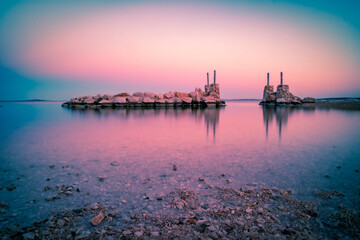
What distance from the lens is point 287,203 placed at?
2381 millimetres

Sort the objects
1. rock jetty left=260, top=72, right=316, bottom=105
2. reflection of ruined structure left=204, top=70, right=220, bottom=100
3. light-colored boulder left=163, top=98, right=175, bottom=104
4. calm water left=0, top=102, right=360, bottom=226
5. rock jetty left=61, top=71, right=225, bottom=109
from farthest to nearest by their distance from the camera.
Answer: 1. reflection of ruined structure left=204, top=70, right=220, bottom=100
2. rock jetty left=260, top=72, right=316, bottom=105
3. light-colored boulder left=163, top=98, right=175, bottom=104
4. rock jetty left=61, top=71, right=225, bottom=109
5. calm water left=0, top=102, right=360, bottom=226

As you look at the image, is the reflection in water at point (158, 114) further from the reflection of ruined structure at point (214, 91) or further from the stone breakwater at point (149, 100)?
the reflection of ruined structure at point (214, 91)

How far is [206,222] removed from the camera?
2.00 meters

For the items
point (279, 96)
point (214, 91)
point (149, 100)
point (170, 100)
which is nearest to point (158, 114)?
point (149, 100)

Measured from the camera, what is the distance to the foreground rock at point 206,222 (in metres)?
1.81

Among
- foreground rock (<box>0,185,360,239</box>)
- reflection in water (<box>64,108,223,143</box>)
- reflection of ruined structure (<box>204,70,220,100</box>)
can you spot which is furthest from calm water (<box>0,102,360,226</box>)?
reflection of ruined structure (<box>204,70,220,100</box>)

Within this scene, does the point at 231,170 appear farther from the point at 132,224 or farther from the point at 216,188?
the point at 132,224

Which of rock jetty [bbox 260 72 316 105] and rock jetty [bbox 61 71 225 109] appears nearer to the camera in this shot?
rock jetty [bbox 61 71 225 109]

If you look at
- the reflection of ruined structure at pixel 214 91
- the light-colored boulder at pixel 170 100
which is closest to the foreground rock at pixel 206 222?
the light-colored boulder at pixel 170 100

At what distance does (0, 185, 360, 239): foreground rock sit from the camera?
181 centimetres

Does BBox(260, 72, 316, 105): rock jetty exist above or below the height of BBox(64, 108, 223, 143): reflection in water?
above

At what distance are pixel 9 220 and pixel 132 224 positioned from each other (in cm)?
135

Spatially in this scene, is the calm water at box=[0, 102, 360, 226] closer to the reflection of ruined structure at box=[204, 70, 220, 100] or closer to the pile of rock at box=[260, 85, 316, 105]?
the reflection of ruined structure at box=[204, 70, 220, 100]

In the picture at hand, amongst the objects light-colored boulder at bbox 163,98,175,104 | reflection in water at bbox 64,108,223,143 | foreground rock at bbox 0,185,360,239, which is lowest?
foreground rock at bbox 0,185,360,239
